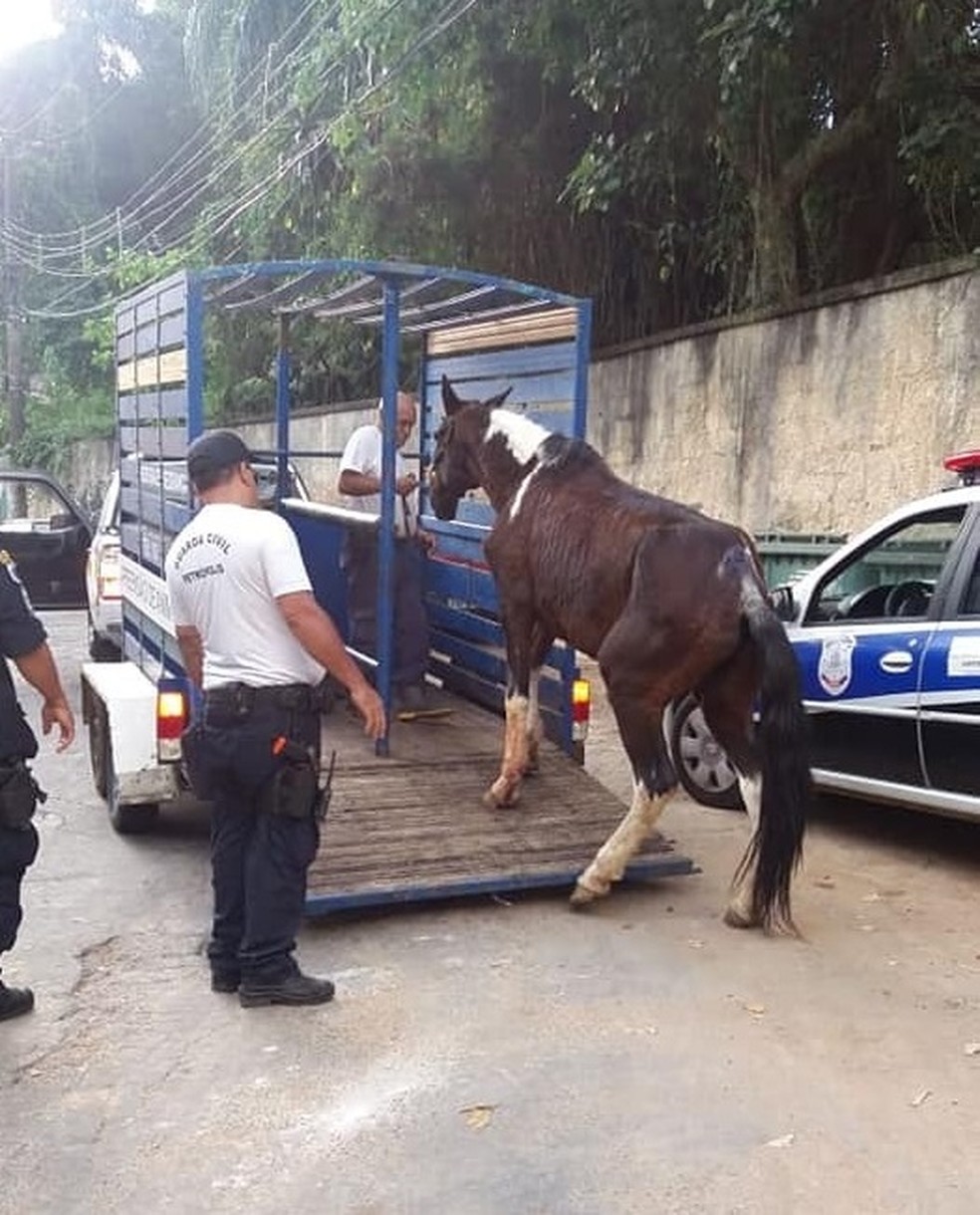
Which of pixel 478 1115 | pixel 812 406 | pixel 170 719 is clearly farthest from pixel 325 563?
pixel 478 1115

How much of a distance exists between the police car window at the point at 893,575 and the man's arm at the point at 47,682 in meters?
3.73

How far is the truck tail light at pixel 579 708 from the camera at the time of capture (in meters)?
6.67

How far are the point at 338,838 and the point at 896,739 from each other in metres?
2.53

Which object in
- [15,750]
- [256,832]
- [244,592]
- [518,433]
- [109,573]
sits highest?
[518,433]

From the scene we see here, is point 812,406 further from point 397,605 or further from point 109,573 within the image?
point 109,573

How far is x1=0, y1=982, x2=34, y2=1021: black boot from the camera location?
15.3 ft

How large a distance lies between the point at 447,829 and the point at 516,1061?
5.55ft

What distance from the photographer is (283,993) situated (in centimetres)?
471

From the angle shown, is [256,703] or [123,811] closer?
[256,703]

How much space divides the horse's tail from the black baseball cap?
201 cm

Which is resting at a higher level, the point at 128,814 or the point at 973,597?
the point at 973,597

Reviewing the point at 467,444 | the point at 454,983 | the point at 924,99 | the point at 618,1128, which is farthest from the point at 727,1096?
the point at 924,99

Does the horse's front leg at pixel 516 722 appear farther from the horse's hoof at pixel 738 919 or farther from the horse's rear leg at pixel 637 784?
the horse's hoof at pixel 738 919

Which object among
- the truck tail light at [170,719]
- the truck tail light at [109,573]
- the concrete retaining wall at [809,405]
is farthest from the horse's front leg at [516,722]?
the truck tail light at [109,573]
